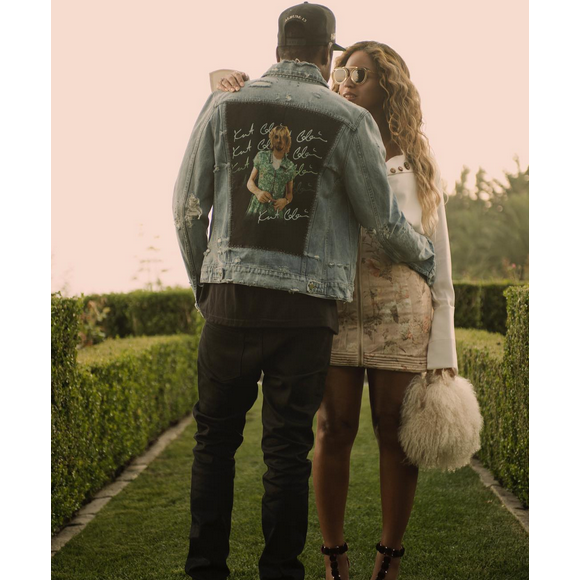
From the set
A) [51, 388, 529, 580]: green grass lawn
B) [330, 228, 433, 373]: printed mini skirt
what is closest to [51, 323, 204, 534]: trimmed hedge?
[51, 388, 529, 580]: green grass lawn

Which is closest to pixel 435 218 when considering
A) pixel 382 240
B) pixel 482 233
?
pixel 382 240

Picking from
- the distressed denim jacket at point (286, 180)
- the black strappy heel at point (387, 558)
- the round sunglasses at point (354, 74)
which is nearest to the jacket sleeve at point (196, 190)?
the distressed denim jacket at point (286, 180)

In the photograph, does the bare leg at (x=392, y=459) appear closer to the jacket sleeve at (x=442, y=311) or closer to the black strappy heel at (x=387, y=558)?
the black strappy heel at (x=387, y=558)

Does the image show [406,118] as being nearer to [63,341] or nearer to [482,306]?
[63,341]

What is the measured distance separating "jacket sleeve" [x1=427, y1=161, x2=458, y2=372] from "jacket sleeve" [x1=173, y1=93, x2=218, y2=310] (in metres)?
0.98

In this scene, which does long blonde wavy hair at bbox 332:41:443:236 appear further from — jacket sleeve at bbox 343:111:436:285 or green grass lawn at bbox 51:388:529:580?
green grass lawn at bbox 51:388:529:580

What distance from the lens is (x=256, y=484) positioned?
442 centimetres

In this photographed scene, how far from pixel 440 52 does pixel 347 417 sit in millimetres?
8945

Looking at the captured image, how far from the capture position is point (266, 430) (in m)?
2.21

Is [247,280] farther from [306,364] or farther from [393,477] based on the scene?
[393,477]

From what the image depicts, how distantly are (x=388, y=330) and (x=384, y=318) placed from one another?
5cm

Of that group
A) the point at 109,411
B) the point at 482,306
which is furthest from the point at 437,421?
the point at 482,306

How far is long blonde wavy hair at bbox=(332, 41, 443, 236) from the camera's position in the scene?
8.71 ft

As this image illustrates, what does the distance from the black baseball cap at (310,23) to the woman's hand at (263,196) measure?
54 centimetres
